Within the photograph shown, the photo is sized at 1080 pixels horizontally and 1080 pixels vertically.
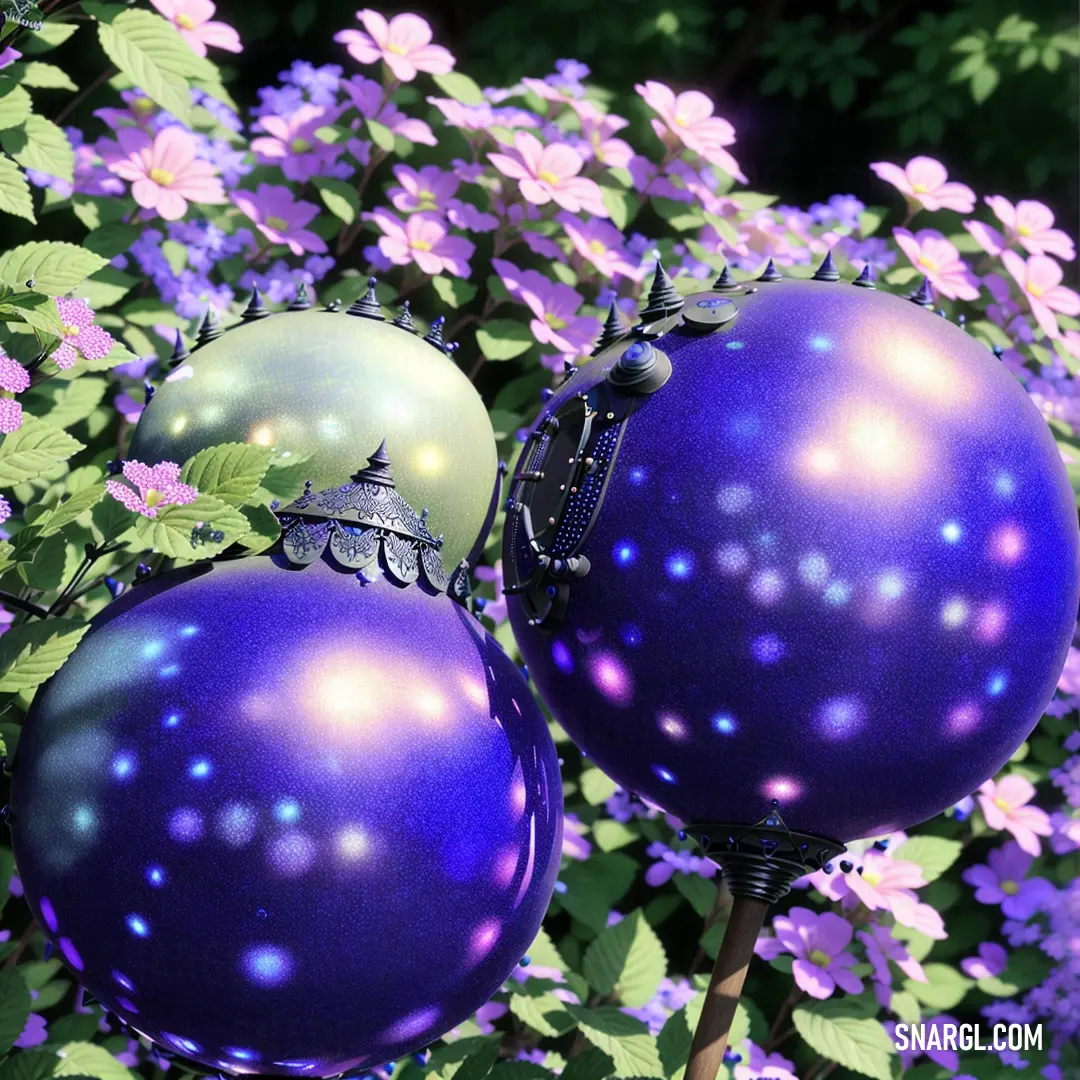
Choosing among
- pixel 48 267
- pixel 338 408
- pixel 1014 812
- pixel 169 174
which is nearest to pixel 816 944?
pixel 1014 812

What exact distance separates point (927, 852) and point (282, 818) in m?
1.52

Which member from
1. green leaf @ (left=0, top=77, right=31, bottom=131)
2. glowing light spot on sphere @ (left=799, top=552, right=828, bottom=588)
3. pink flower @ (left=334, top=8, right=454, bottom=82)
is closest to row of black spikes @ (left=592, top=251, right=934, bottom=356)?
glowing light spot on sphere @ (left=799, top=552, right=828, bottom=588)

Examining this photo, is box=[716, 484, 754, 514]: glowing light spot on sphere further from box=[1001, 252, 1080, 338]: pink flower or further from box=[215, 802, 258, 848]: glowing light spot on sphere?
box=[1001, 252, 1080, 338]: pink flower

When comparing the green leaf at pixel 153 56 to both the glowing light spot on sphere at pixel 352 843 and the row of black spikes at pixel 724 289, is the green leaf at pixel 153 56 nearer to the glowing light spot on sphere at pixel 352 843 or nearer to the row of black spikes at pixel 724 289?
the row of black spikes at pixel 724 289

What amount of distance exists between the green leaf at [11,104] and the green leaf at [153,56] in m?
0.16

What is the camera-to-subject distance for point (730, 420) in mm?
1289

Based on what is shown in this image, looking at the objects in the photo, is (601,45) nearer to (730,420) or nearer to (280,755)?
(730,420)

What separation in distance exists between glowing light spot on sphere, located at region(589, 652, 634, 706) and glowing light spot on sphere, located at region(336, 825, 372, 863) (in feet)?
0.93

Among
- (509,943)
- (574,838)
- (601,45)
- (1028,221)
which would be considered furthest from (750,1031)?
(601,45)

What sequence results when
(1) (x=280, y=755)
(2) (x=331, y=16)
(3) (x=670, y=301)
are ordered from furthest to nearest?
(2) (x=331, y=16) < (3) (x=670, y=301) < (1) (x=280, y=755)

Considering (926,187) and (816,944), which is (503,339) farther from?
(816,944)

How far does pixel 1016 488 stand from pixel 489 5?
2963 mm

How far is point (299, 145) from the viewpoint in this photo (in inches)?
105

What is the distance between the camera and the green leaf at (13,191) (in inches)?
68.7
